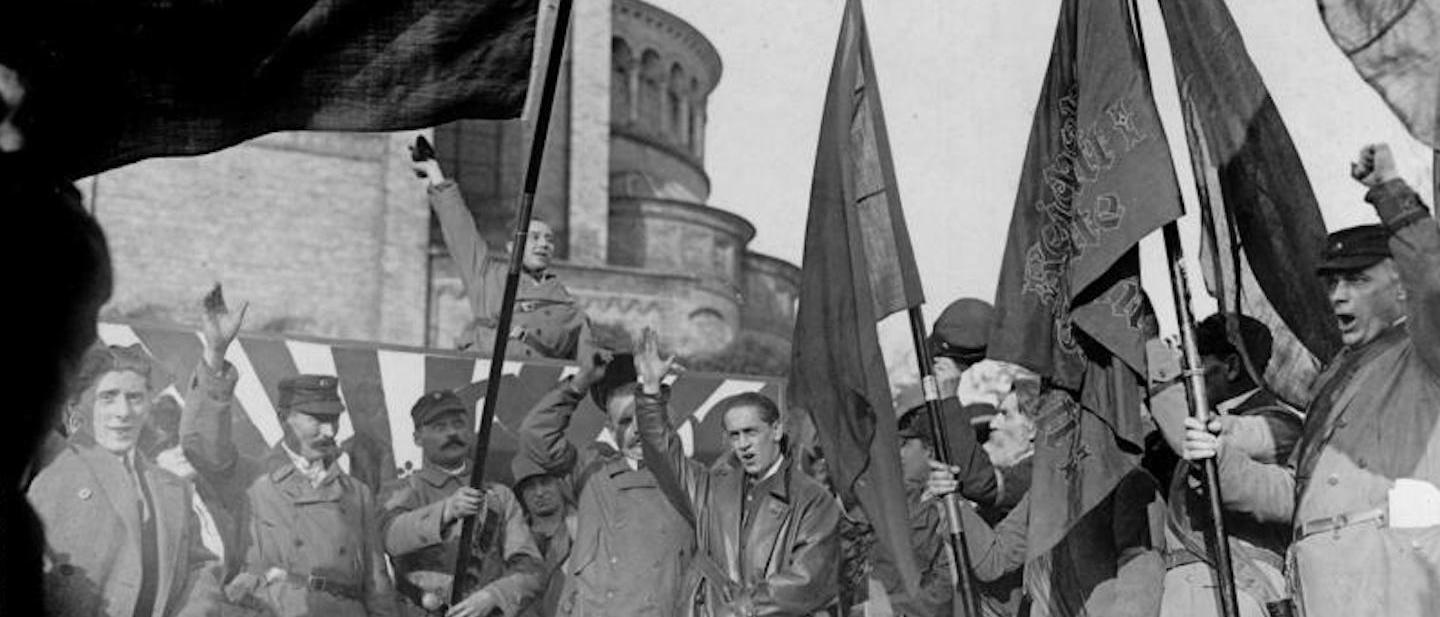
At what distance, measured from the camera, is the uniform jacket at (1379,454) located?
17.4 feet

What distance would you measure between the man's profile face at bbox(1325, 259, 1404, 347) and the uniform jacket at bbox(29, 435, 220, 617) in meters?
4.57

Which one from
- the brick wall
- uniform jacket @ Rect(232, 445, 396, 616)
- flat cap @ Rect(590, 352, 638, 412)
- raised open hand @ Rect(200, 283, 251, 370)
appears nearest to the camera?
raised open hand @ Rect(200, 283, 251, 370)

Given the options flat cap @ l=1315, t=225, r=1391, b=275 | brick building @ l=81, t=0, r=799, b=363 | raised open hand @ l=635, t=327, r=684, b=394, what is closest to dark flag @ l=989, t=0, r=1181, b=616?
flat cap @ l=1315, t=225, r=1391, b=275

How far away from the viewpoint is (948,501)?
22.4 feet

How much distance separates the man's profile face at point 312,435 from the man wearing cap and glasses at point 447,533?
1.15 ft

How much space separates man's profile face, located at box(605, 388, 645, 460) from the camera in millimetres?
8859

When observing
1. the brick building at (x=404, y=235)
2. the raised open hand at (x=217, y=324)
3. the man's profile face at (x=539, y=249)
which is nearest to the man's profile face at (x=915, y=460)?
the man's profile face at (x=539, y=249)

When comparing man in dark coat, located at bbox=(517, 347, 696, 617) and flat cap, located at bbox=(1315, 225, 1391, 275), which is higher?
flat cap, located at bbox=(1315, 225, 1391, 275)

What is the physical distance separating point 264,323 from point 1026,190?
2190 cm

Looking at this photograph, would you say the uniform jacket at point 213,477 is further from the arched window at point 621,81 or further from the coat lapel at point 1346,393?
the arched window at point 621,81

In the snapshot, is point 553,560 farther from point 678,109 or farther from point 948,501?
point 678,109

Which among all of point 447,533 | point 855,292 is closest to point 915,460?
point 855,292

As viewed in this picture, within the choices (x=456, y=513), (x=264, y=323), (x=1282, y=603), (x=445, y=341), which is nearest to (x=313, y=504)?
(x=456, y=513)

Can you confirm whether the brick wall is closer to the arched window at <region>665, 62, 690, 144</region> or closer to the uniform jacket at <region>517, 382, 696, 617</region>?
the arched window at <region>665, 62, 690, 144</region>
